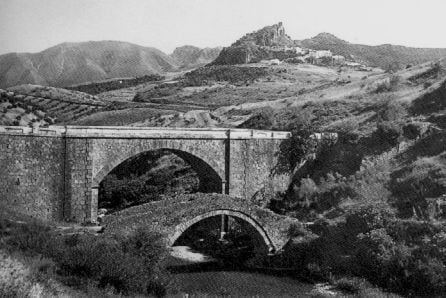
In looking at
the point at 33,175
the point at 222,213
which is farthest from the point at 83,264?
the point at 33,175

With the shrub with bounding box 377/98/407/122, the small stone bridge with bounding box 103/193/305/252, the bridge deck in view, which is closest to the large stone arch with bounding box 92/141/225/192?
the bridge deck

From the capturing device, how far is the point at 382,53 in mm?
115375

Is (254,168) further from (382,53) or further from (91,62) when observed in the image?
(91,62)

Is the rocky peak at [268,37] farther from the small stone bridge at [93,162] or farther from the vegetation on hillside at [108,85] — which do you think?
the small stone bridge at [93,162]

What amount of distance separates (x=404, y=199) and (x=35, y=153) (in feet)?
66.3

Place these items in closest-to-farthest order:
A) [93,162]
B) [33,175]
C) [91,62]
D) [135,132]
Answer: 1. [33,175]
2. [93,162]
3. [135,132]
4. [91,62]

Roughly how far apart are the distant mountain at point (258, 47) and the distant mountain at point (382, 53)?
10.00 meters

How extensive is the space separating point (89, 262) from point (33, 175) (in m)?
13.1

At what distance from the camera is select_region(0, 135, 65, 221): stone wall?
26.6 meters

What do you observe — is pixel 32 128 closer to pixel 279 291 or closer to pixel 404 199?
pixel 279 291

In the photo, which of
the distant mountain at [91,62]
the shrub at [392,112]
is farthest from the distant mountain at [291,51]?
the shrub at [392,112]

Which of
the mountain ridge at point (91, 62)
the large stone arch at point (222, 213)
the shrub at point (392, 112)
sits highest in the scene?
the mountain ridge at point (91, 62)

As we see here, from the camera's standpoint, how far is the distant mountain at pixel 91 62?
104 m

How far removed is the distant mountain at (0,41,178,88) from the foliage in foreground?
6961 cm
